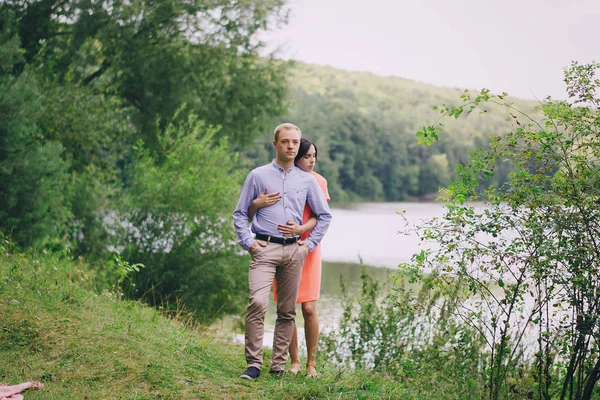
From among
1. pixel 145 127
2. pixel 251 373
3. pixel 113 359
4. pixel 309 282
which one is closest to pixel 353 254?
pixel 145 127

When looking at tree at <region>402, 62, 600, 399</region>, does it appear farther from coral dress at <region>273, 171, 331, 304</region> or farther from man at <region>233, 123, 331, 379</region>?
man at <region>233, 123, 331, 379</region>

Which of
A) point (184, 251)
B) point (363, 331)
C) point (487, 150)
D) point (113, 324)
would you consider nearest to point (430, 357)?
point (363, 331)

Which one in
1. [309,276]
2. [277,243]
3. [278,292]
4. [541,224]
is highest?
[541,224]

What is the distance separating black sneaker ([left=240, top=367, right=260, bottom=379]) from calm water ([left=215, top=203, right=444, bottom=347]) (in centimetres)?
445

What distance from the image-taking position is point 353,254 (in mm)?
29750

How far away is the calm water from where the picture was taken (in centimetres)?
1684

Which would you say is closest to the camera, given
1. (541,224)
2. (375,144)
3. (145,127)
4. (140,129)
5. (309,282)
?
(541,224)

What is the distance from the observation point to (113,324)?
6441 millimetres

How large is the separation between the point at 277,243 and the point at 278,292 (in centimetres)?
43

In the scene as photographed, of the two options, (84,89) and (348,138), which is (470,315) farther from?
(348,138)

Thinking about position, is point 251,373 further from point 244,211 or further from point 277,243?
point 244,211

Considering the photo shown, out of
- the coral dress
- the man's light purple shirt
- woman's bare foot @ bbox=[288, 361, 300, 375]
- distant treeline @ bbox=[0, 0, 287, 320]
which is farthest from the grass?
distant treeline @ bbox=[0, 0, 287, 320]

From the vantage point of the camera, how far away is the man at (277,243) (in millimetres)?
5402

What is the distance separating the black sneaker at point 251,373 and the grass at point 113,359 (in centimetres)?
8
